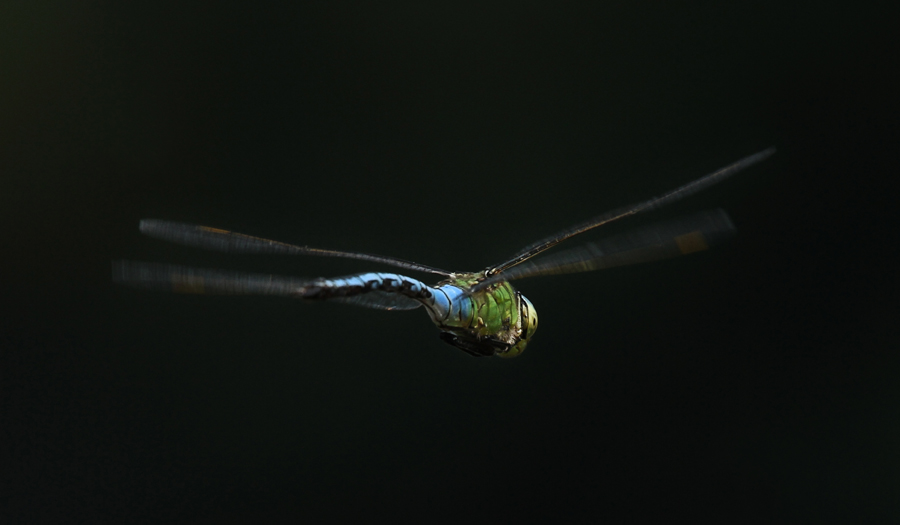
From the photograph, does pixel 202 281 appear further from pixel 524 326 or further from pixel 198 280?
pixel 524 326

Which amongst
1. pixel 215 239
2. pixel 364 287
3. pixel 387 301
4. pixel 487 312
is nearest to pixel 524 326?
pixel 487 312

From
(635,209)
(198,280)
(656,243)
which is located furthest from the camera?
(635,209)

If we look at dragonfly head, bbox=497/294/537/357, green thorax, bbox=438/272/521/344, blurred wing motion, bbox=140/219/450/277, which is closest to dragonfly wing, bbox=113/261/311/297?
blurred wing motion, bbox=140/219/450/277

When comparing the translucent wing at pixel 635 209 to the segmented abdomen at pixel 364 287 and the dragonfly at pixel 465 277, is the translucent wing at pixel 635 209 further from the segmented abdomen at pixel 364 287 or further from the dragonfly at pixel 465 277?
the segmented abdomen at pixel 364 287

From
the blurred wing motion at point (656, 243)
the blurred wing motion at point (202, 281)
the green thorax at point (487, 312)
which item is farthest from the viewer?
the green thorax at point (487, 312)

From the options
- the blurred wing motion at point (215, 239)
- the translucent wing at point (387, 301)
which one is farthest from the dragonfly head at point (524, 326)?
the blurred wing motion at point (215, 239)

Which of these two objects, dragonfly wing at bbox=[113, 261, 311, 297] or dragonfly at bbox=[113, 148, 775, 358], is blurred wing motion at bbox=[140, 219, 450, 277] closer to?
dragonfly at bbox=[113, 148, 775, 358]

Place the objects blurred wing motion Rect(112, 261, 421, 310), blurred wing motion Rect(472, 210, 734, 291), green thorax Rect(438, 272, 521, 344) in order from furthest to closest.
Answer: green thorax Rect(438, 272, 521, 344)
blurred wing motion Rect(472, 210, 734, 291)
blurred wing motion Rect(112, 261, 421, 310)
